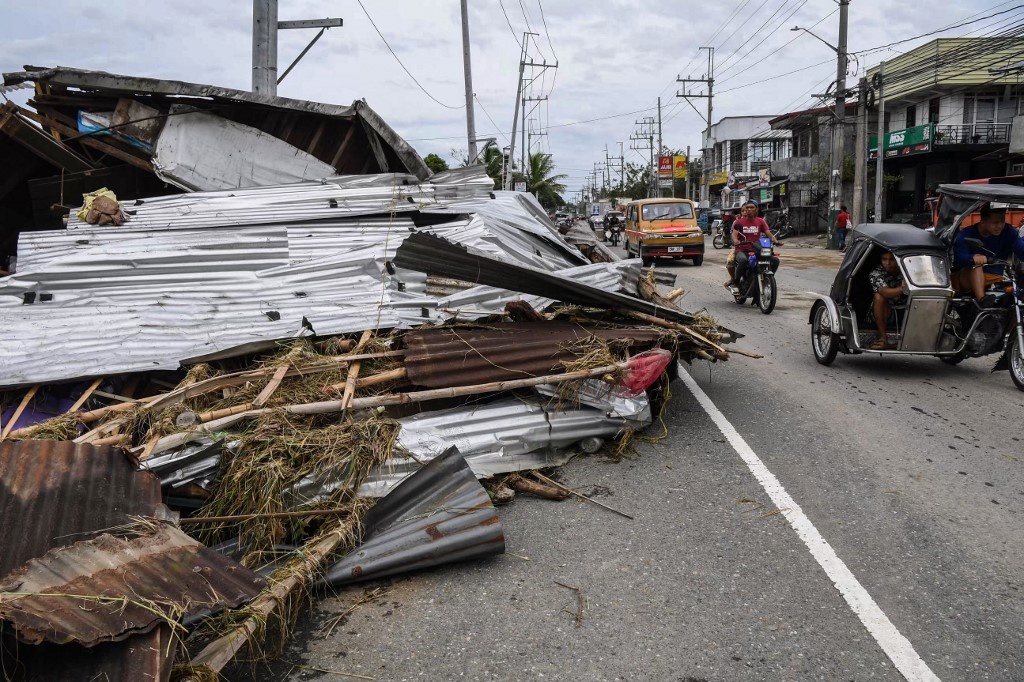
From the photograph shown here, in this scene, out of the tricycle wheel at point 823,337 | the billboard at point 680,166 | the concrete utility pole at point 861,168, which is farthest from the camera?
the billboard at point 680,166

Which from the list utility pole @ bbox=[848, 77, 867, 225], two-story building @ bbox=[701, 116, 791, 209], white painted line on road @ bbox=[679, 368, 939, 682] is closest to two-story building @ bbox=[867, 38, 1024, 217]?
utility pole @ bbox=[848, 77, 867, 225]

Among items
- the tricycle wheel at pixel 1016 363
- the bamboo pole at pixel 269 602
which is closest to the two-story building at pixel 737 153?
the tricycle wheel at pixel 1016 363

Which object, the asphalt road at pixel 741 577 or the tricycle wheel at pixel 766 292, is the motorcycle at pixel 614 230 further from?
the asphalt road at pixel 741 577

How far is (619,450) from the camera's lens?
5898mm

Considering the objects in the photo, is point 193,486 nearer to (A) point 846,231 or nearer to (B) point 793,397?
(B) point 793,397

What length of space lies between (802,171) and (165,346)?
175 ft

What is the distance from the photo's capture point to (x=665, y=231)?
2398 centimetres

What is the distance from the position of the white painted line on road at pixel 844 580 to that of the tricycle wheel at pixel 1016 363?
3305 millimetres

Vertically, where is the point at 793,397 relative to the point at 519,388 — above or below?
below

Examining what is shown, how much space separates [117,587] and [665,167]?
80.6 m

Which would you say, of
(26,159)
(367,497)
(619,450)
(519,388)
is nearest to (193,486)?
(367,497)

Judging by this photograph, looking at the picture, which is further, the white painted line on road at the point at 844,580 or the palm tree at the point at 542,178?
the palm tree at the point at 542,178

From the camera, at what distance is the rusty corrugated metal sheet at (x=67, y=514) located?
267cm

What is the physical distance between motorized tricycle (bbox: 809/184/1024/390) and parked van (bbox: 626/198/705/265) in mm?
14877
